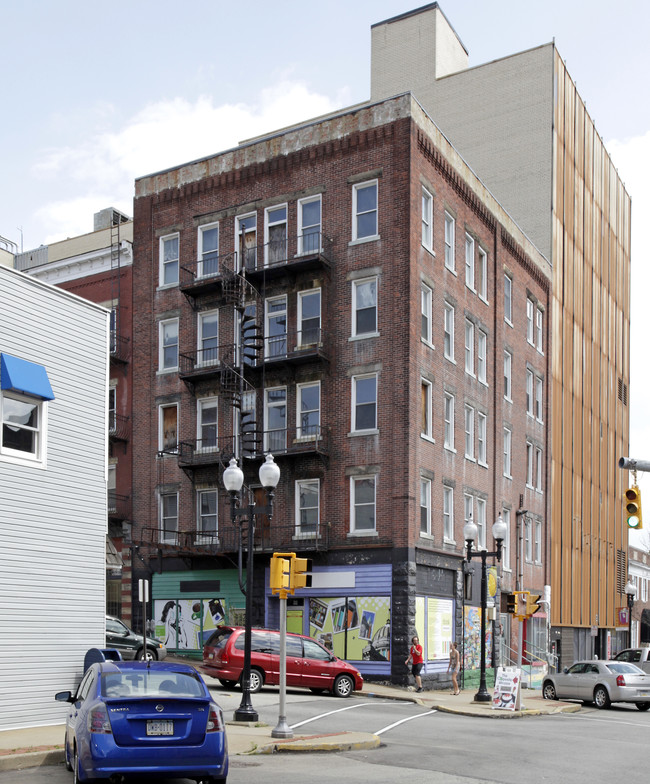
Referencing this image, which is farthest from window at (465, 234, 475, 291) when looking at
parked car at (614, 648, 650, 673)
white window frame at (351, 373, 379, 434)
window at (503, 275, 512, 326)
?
parked car at (614, 648, 650, 673)

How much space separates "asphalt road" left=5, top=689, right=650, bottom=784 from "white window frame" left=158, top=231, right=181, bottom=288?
64.2 ft

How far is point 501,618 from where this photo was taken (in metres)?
42.4

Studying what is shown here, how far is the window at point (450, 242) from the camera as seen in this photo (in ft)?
127

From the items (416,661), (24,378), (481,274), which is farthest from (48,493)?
(481,274)

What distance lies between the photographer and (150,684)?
38.0 feet

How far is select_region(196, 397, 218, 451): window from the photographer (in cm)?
3822

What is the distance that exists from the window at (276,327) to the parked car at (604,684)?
1463 centimetres

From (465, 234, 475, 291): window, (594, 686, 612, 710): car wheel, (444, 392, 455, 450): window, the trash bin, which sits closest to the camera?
the trash bin

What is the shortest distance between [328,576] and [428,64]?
31.0 metres

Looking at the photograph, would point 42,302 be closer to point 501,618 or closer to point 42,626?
point 42,626

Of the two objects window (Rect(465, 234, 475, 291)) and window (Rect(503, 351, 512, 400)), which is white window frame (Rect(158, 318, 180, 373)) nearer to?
window (Rect(465, 234, 475, 291))

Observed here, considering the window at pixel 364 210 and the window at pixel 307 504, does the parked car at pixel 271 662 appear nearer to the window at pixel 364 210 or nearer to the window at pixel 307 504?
the window at pixel 307 504

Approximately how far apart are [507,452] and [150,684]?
34300 mm

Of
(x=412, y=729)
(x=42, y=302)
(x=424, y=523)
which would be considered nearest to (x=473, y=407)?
(x=424, y=523)
